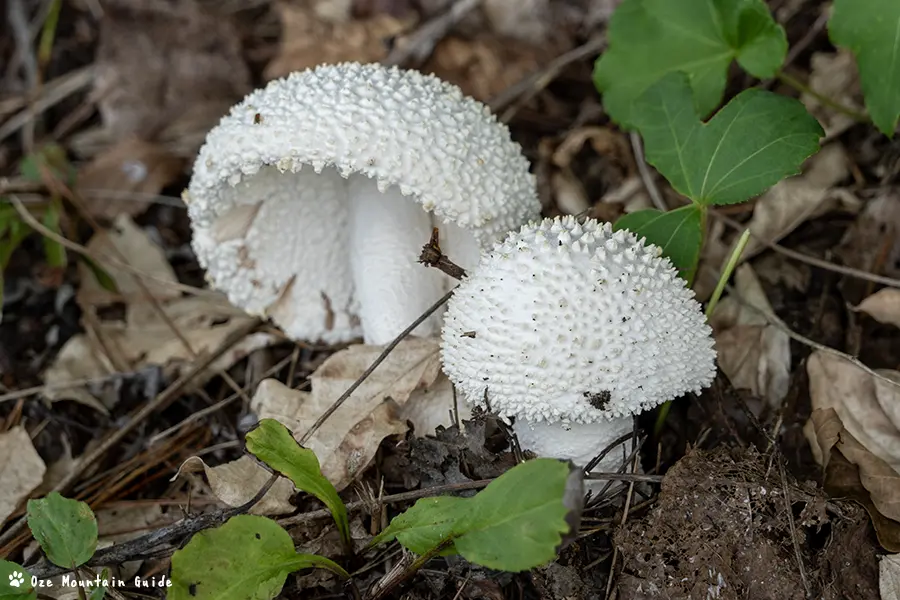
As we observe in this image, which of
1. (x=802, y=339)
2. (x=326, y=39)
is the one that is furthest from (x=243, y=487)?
(x=326, y=39)

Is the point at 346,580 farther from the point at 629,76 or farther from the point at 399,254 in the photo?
the point at 629,76

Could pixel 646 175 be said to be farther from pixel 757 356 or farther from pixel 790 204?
pixel 757 356

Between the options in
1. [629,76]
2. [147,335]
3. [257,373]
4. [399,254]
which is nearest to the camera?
[399,254]

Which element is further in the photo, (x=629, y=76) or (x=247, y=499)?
(x=629, y=76)

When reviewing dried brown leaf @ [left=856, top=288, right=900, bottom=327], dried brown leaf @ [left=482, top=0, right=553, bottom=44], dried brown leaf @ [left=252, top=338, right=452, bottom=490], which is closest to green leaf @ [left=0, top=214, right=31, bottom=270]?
dried brown leaf @ [left=252, top=338, right=452, bottom=490]

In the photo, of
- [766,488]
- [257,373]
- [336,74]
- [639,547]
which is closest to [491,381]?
[639,547]

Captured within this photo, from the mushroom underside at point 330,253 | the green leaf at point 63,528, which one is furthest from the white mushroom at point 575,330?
the green leaf at point 63,528
